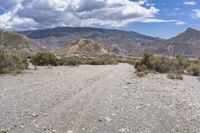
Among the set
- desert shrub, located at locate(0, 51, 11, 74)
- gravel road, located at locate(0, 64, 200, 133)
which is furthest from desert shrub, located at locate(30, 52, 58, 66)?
gravel road, located at locate(0, 64, 200, 133)

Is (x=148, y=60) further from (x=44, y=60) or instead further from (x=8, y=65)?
(x=44, y=60)

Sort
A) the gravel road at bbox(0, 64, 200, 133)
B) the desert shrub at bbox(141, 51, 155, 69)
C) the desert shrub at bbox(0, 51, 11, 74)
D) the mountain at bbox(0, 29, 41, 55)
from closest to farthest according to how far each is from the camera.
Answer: the gravel road at bbox(0, 64, 200, 133), the desert shrub at bbox(0, 51, 11, 74), the desert shrub at bbox(141, 51, 155, 69), the mountain at bbox(0, 29, 41, 55)

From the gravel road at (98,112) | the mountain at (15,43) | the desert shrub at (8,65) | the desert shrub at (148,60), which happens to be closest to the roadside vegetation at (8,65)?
the desert shrub at (8,65)

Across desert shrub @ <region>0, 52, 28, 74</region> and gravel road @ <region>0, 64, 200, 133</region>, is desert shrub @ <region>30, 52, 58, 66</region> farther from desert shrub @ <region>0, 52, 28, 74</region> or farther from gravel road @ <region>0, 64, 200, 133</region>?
gravel road @ <region>0, 64, 200, 133</region>

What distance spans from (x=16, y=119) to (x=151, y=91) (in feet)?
29.7

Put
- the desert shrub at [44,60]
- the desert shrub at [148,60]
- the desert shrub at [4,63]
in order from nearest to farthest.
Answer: the desert shrub at [4,63] < the desert shrub at [148,60] < the desert shrub at [44,60]

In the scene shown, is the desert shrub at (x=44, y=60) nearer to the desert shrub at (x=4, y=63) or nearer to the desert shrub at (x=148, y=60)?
the desert shrub at (x=148, y=60)

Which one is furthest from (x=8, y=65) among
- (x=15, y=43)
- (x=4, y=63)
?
(x=15, y=43)

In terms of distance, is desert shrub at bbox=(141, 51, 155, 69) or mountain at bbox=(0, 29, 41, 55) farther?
mountain at bbox=(0, 29, 41, 55)

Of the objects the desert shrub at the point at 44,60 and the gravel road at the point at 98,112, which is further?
the desert shrub at the point at 44,60

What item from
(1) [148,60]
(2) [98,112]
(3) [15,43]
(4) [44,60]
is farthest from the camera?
(3) [15,43]

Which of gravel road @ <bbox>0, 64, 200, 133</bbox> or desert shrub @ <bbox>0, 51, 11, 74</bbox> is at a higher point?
desert shrub @ <bbox>0, 51, 11, 74</bbox>

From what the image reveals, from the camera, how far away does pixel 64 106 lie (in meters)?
12.9

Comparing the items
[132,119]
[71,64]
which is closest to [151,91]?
[132,119]
